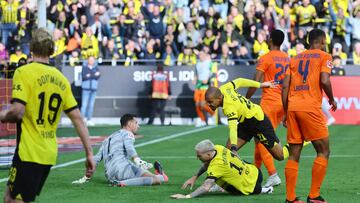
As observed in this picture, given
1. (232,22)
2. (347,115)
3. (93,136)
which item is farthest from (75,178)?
(232,22)

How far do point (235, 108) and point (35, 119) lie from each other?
510 centimetres

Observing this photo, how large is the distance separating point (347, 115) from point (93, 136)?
8.63 m

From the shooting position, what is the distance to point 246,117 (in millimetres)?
13375

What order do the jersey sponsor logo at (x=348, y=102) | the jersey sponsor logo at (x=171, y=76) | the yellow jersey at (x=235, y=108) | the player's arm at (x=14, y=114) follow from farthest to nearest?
the jersey sponsor logo at (x=171, y=76)
the jersey sponsor logo at (x=348, y=102)
the yellow jersey at (x=235, y=108)
the player's arm at (x=14, y=114)

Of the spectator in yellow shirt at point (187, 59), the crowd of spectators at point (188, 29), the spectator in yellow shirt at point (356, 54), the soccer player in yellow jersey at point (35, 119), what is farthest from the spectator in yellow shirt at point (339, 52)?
the soccer player in yellow jersey at point (35, 119)

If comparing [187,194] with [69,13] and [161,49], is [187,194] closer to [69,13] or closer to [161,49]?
[161,49]

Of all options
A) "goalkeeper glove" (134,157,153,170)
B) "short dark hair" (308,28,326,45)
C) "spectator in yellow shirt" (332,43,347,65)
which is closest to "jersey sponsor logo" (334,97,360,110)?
"spectator in yellow shirt" (332,43,347,65)

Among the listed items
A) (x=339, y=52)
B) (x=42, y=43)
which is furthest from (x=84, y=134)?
(x=339, y=52)

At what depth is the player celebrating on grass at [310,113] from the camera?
1153cm

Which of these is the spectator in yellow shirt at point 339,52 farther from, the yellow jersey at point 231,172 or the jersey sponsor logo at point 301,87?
the jersey sponsor logo at point 301,87

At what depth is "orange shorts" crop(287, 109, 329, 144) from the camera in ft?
37.9

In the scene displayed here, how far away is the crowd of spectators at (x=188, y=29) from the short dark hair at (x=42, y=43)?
22.4m

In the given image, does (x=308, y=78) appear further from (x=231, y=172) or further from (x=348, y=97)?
(x=348, y=97)

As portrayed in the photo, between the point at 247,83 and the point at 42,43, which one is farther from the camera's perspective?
the point at 247,83
